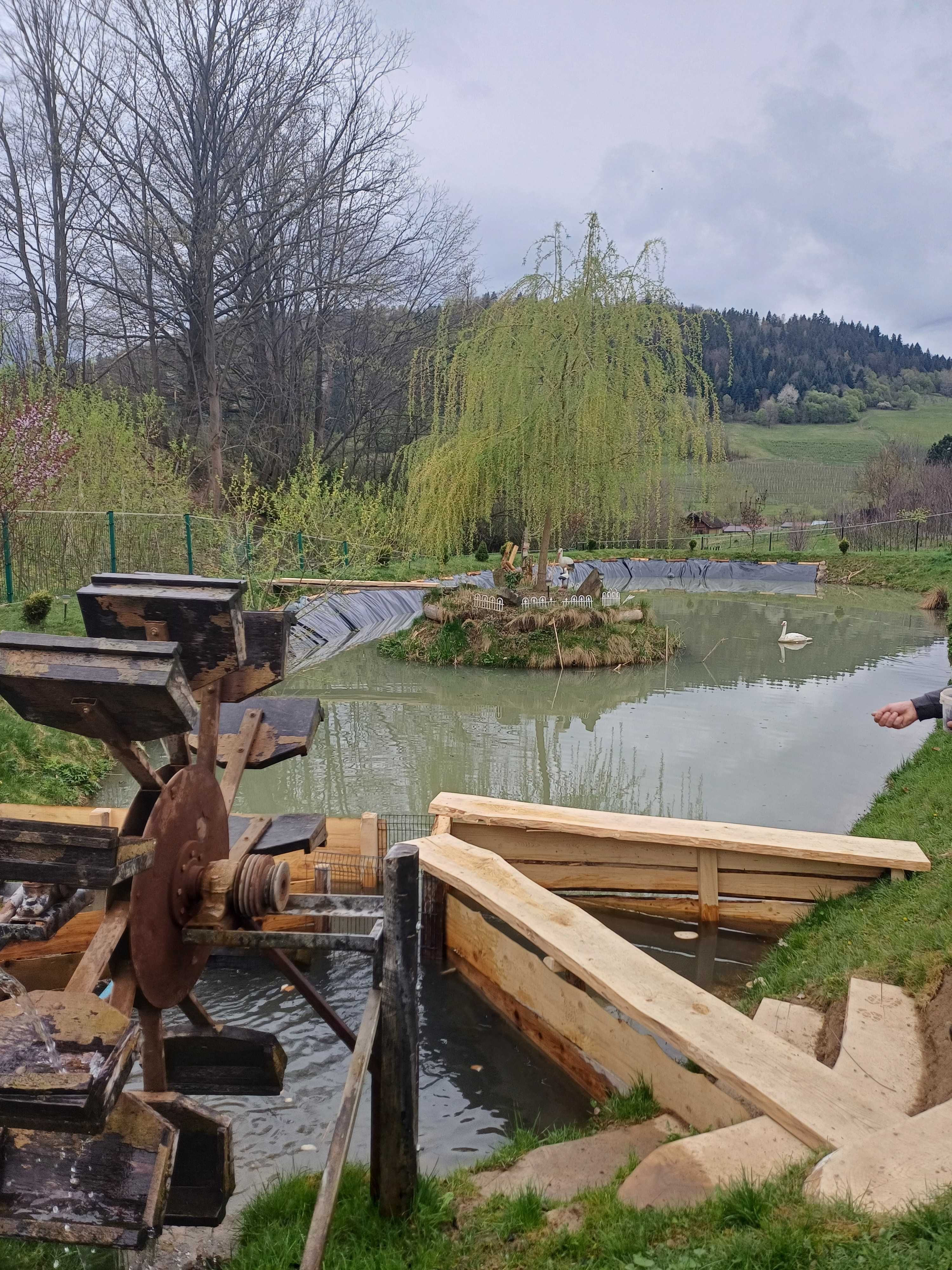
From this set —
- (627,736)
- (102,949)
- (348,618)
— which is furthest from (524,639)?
(102,949)

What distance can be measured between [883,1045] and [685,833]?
2.11m

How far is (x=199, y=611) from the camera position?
122 inches

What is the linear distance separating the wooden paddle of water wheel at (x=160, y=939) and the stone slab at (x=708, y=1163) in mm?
747

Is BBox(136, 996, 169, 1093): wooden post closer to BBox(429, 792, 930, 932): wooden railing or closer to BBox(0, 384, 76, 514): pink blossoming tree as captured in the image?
BBox(429, 792, 930, 932): wooden railing

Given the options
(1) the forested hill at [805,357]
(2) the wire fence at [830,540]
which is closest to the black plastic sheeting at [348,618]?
(2) the wire fence at [830,540]

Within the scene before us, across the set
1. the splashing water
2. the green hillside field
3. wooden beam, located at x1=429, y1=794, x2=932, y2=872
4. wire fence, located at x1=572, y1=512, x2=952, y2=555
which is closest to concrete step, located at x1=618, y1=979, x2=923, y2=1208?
wooden beam, located at x1=429, y1=794, x2=932, y2=872

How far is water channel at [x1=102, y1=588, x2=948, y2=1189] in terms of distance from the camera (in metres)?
4.09

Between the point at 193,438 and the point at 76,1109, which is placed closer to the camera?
the point at 76,1109

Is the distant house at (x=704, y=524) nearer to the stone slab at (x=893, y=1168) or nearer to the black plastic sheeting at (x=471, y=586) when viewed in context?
the black plastic sheeting at (x=471, y=586)

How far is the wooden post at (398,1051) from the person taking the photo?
2.82 meters

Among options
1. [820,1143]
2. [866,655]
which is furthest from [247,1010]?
[866,655]

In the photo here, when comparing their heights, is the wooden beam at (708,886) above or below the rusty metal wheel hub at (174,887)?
below

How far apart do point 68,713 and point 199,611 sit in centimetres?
53

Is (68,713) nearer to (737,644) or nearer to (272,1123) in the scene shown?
(272,1123)
